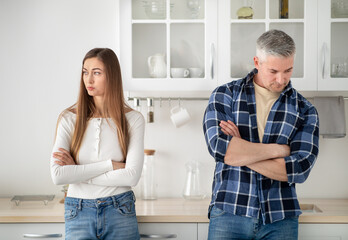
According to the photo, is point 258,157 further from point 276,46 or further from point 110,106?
point 110,106

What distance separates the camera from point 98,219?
2.08 m

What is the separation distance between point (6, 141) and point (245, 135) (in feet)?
5.10

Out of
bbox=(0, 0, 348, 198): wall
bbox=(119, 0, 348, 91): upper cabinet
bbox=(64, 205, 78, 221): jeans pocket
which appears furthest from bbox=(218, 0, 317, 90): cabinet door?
bbox=(64, 205, 78, 221): jeans pocket

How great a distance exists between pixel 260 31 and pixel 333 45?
0.39 metres

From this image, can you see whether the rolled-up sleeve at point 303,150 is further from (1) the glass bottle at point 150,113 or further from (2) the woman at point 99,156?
(1) the glass bottle at point 150,113

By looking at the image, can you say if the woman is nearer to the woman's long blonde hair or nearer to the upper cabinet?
the woman's long blonde hair

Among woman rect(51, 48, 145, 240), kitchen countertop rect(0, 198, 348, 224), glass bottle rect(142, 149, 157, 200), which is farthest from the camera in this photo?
glass bottle rect(142, 149, 157, 200)

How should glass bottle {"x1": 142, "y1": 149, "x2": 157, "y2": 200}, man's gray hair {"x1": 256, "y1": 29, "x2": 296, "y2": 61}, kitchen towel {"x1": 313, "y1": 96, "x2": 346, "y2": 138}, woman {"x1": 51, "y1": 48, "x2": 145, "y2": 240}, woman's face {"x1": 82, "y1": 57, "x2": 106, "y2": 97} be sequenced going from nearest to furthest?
man's gray hair {"x1": 256, "y1": 29, "x2": 296, "y2": 61}
woman {"x1": 51, "y1": 48, "x2": 145, "y2": 240}
woman's face {"x1": 82, "y1": 57, "x2": 106, "y2": 97}
kitchen towel {"x1": 313, "y1": 96, "x2": 346, "y2": 138}
glass bottle {"x1": 142, "y1": 149, "x2": 157, "y2": 200}

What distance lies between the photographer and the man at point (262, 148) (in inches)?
78.4

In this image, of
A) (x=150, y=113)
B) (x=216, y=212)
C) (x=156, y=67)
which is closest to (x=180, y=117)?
(x=150, y=113)

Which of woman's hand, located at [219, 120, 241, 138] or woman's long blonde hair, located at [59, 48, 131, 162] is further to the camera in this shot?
woman's long blonde hair, located at [59, 48, 131, 162]

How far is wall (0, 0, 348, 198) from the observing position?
9.32 feet

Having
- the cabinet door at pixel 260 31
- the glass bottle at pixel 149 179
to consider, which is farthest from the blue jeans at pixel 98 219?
the cabinet door at pixel 260 31

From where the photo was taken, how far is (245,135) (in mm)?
2064
